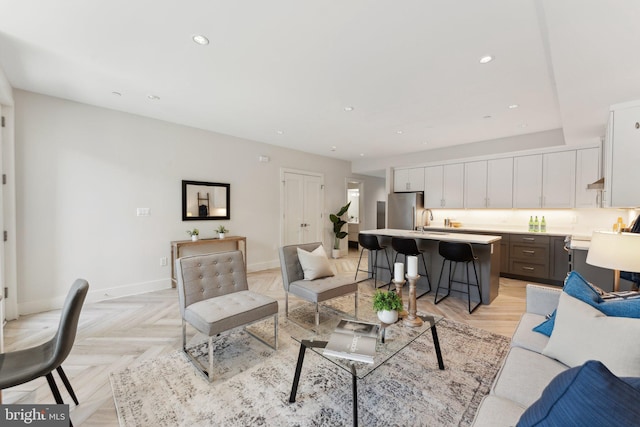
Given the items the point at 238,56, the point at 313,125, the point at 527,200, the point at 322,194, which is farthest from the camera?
the point at 322,194

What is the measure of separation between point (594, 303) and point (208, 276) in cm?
282

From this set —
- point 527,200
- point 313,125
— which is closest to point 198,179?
point 313,125

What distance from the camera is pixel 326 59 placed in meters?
2.38

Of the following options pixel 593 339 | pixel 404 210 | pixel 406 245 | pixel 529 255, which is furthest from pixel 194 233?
pixel 529 255

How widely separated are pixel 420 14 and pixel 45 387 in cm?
370

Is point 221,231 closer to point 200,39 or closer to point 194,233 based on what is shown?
point 194,233

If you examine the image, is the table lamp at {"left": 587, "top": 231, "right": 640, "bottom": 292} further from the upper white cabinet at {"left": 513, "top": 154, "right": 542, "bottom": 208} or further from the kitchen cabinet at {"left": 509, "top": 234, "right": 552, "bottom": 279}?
the upper white cabinet at {"left": 513, "top": 154, "right": 542, "bottom": 208}

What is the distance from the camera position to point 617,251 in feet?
6.37

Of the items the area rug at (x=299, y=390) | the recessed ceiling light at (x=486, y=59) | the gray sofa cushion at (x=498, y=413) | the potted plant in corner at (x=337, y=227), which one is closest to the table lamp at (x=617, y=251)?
the area rug at (x=299, y=390)

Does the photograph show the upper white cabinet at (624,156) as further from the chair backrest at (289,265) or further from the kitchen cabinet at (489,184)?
the chair backrest at (289,265)

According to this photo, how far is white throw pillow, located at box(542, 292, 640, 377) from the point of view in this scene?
3.89ft

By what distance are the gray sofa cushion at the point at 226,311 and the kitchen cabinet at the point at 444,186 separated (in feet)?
15.6

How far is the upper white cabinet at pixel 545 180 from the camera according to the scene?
4.48 metres

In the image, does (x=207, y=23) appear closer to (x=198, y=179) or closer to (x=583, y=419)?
(x=583, y=419)
